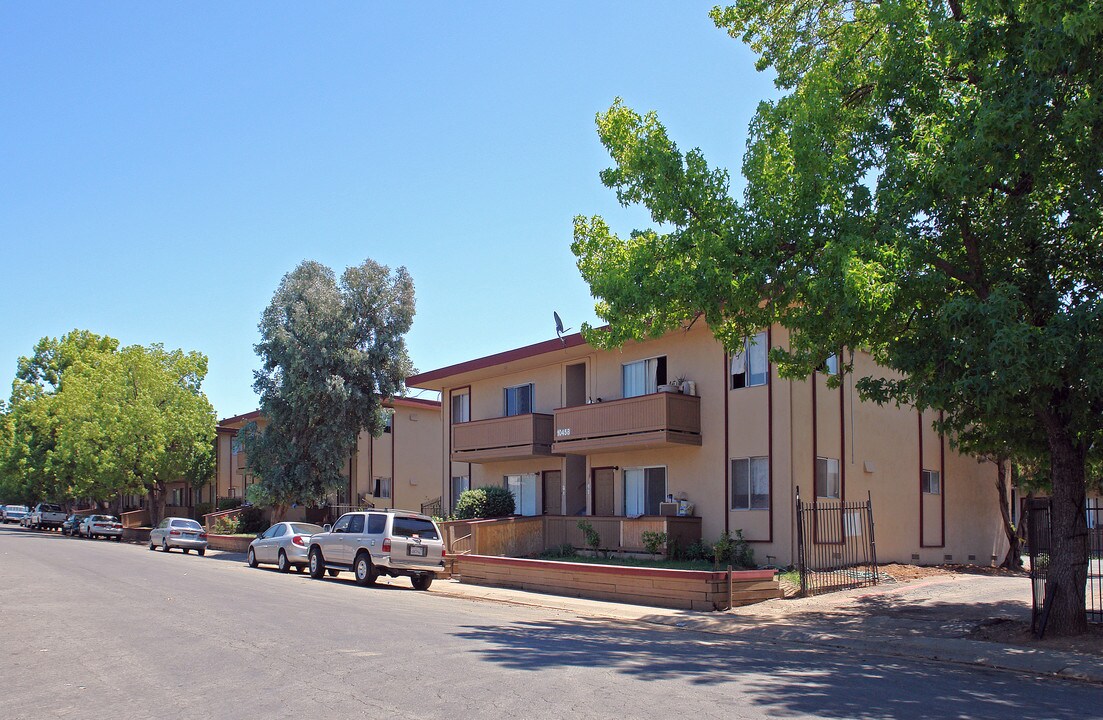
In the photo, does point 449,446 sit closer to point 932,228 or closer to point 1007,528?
point 1007,528

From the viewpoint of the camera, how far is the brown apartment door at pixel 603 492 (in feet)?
91.3

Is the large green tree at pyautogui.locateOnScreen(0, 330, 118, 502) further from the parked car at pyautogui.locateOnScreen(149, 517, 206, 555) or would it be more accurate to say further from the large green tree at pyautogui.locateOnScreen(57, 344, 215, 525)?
the parked car at pyautogui.locateOnScreen(149, 517, 206, 555)

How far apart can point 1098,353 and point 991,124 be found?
3133mm

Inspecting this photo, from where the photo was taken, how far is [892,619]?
16016 millimetres

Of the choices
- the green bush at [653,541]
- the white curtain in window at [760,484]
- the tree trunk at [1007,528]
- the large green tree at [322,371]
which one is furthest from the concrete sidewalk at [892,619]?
the large green tree at [322,371]

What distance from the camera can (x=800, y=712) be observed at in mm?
8211

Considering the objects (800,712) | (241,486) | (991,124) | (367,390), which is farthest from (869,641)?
(241,486)

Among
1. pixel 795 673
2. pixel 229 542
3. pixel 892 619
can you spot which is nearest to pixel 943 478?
pixel 892 619

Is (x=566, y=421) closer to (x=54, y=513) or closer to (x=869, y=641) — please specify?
(x=869, y=641)

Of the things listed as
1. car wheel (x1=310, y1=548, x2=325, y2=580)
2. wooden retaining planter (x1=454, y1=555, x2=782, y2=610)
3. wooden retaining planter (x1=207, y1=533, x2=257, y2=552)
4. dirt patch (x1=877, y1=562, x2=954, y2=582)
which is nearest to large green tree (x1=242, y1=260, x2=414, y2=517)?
wooden retaining planter (x1=207, y1=533, x2=257, y2=552)

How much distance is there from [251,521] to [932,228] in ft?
123

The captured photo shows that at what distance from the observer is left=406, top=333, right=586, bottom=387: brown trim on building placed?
1065 inches

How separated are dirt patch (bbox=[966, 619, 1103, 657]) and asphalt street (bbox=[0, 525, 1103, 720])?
2018 millimetres

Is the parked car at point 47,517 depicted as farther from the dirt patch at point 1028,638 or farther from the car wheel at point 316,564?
the dirt patch at point 1028,638
